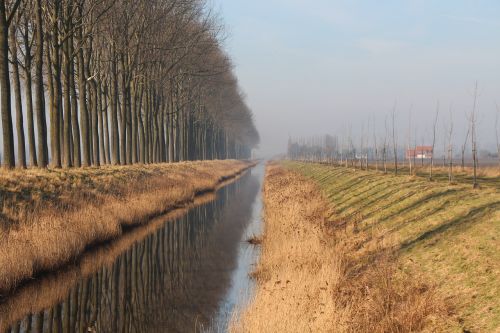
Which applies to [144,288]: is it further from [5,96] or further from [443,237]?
[5,96]

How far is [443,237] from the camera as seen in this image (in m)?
10.5

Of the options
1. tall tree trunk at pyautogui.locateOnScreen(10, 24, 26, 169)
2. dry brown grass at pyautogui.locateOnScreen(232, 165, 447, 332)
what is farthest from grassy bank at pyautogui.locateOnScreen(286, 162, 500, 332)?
tall tree trunk at pyautogui.locateOnScreen(10, 24, 26, 169)

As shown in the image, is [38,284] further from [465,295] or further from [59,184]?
[465,295]

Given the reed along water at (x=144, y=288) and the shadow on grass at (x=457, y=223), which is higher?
the shadow on grass at (x=457, y=223)

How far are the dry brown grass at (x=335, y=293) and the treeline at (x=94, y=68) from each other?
503 inches

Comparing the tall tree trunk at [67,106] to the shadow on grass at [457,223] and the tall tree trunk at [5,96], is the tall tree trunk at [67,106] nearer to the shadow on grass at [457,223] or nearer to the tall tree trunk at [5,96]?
the tall tree trunk at [5,96]

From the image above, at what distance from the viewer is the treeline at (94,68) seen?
21312 millimetres

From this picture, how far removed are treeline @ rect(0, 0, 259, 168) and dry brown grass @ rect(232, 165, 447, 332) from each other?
41.9 ft

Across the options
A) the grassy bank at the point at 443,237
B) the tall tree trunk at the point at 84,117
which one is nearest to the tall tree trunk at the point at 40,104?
the tall tree trunk at the point at 84,117

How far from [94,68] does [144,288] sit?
2453 centimetres

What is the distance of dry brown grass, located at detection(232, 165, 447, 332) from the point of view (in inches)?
271

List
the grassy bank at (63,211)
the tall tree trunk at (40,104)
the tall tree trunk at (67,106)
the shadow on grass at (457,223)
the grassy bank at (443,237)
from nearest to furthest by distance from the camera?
the grassy bank at (443,237) → the grassy bank at (63,211) → the shadow on grass at (457,223) → the tall tree trunk at (40,104) → the tall tree trunk at (67,106)

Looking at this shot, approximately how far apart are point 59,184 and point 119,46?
574 inches

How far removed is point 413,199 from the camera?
15531mm
